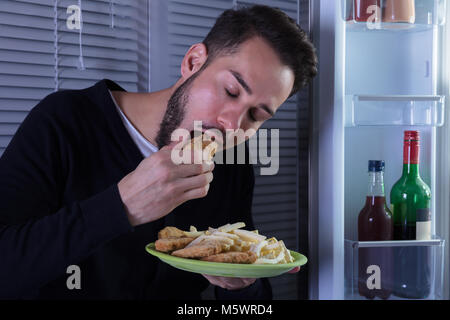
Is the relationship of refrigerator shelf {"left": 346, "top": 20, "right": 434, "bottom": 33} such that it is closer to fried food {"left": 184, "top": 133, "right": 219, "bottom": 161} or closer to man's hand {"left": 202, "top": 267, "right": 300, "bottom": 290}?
fried food {"left": 184, "top": 133, "right": 219, "bottom": 161}

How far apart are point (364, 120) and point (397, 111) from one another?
110 millimetres

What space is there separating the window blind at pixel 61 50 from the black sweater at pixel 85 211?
11 cm

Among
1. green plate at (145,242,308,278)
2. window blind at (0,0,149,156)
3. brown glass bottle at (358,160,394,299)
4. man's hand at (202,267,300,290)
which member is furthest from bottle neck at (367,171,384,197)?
window blind at (0,0,149,156)

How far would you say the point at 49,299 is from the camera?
1154 millimetres

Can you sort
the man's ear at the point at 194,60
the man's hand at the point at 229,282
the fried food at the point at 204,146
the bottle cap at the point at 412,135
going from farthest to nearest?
the bottle cap at the point at 412,135 < the man's ear at the point at 194,60 < the man's hand at the point at 229,282 < the fried food at the point at 204,146

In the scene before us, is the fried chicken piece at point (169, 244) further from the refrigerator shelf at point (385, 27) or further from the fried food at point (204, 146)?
the refrigerator shelf at point (385, 27)

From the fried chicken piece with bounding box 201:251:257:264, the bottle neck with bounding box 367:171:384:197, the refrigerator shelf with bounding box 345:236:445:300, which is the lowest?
the refrigerator shelf with bounding box 345:236:445:300

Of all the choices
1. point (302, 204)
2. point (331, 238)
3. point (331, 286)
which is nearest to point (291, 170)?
point (302, 204)

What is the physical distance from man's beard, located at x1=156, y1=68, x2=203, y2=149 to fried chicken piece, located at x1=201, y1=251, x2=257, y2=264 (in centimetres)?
38

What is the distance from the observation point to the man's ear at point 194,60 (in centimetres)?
120

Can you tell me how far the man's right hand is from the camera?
2.90ft

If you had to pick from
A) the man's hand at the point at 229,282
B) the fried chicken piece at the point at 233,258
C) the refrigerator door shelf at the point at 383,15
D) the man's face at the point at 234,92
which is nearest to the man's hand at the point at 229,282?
the man's hand at the point at 229,282
